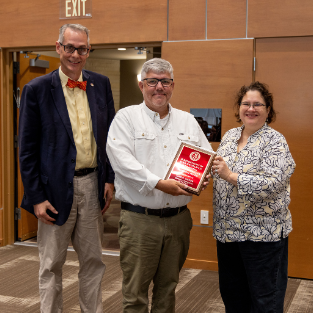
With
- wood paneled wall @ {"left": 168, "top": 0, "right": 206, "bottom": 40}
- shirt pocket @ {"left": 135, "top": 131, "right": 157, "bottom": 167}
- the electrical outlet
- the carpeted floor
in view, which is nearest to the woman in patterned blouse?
shirt pocket @ {"left": 135, "top": 131, "right": 157, "bottom": 167}

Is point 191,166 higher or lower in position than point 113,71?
lower

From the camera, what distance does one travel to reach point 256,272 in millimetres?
2201

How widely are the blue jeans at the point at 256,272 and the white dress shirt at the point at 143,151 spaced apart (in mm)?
426

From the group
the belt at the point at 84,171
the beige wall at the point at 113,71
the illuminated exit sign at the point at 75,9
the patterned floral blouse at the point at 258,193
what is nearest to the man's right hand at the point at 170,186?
the patterned floral blouse at the point at 258,193

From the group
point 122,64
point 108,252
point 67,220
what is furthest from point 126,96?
point 67,220

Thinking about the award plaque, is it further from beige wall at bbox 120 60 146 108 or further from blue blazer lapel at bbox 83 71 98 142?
beige wall at bbox 120 60 146 108

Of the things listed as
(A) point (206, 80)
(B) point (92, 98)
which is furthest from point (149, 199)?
(A) point (206, 80)

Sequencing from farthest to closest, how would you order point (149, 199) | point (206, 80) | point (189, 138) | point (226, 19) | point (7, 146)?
1. point (7, 146)
2. point (206, 80)
3. point (226, 19)
4. point (189, 138)
5. point (149, 199)

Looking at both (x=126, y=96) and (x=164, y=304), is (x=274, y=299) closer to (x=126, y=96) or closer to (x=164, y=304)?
(x=164, y=304)

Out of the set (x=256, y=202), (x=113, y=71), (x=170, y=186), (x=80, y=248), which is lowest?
(x=80, y=248)

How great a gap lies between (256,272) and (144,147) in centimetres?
91

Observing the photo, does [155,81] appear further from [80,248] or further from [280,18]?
[280,18]

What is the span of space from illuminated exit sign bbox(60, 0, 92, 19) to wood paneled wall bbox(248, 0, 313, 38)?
168 centimetres

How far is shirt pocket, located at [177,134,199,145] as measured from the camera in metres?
2.31
